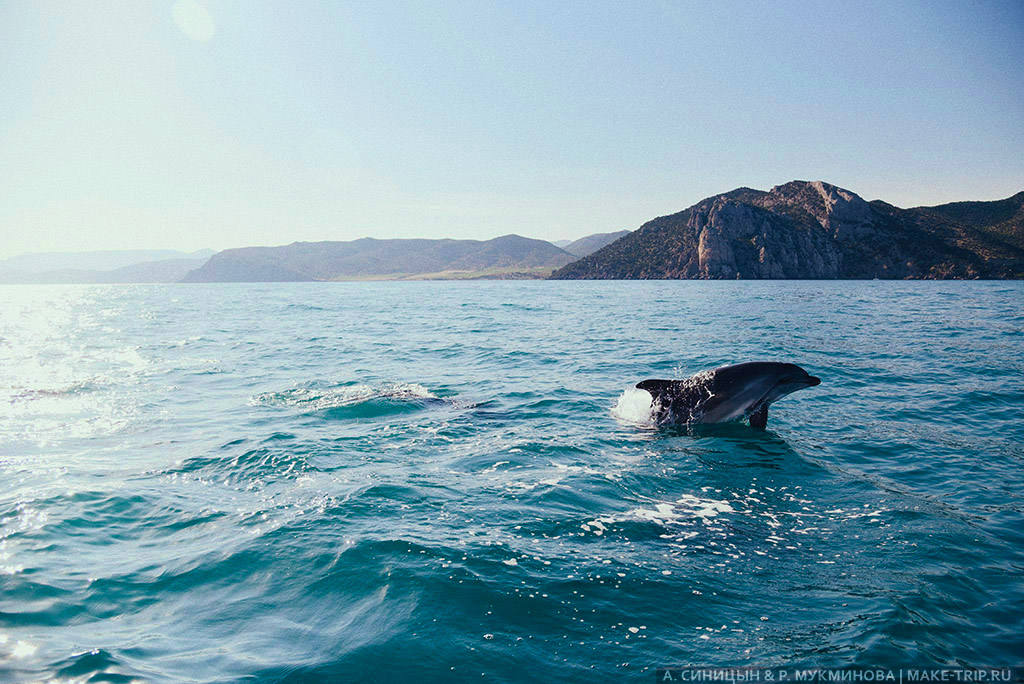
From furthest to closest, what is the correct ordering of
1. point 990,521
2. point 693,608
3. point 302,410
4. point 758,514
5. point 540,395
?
point 540,395 → point 302,410 → point 758,514 → point 990,521 → point 693,608

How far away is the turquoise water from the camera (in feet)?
15.8

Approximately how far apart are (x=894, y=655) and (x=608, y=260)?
610 feet

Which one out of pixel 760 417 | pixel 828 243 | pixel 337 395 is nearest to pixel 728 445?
pixel 760 417

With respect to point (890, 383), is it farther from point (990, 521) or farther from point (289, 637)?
point (289, 637)

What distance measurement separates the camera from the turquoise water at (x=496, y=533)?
4.82 meters

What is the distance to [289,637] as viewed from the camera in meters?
5.07

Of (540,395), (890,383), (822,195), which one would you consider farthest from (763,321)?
(822,195)

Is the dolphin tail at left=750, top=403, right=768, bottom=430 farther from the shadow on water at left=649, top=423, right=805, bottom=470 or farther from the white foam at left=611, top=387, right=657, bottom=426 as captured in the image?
the white foam at left=611, top=387, right=657, bottom=426

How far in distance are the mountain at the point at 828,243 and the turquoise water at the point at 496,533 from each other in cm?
15941

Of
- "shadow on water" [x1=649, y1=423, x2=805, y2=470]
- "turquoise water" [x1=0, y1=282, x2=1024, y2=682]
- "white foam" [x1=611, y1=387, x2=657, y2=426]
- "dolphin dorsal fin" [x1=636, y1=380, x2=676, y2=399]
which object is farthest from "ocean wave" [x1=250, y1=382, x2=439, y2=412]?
"shadow on water" [x1=649, y1=423, x2=805, y2=470]

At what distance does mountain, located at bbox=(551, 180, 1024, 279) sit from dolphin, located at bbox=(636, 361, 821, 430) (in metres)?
159

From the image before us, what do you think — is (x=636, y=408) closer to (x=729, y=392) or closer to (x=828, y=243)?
(x=729, y=392)

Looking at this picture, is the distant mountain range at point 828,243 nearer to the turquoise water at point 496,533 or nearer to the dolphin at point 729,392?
the dolphin at point 729,392

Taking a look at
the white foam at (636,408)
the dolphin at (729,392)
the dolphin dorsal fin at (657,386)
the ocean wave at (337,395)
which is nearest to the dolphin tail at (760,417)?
the dolphin at (729,392)
